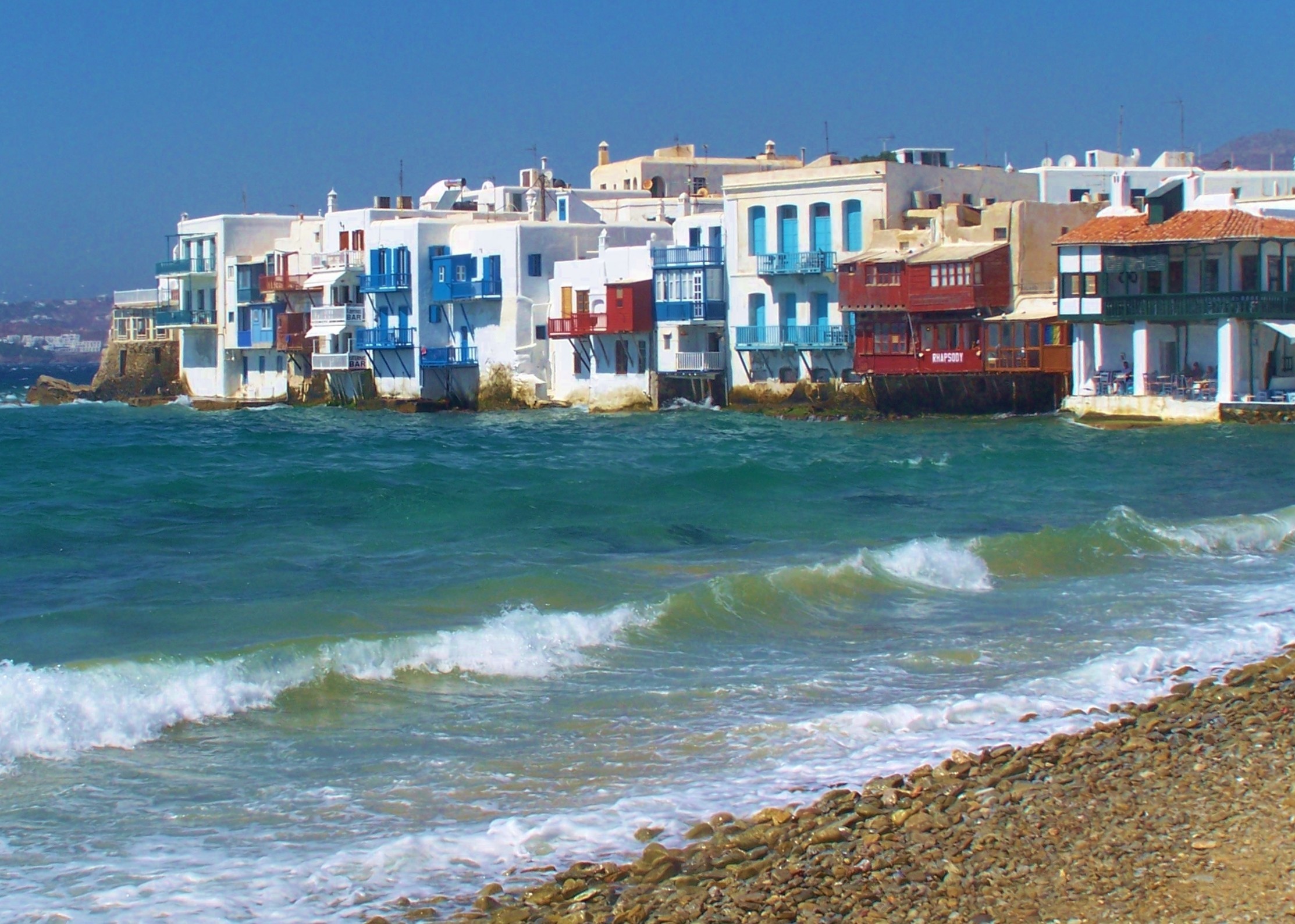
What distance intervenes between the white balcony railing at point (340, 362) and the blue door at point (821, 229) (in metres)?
19.4

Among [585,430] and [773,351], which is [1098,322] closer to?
[773,351]

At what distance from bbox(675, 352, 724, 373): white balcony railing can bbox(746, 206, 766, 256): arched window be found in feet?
12.0

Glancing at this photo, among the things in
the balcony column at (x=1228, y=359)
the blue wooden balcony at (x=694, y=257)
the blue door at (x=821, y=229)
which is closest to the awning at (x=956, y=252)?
the blue door at (x=821, y=229)

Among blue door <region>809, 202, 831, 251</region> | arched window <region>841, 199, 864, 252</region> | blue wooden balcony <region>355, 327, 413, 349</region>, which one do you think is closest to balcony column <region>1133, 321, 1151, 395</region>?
arched window <region>841, 199, 864, 252</region>

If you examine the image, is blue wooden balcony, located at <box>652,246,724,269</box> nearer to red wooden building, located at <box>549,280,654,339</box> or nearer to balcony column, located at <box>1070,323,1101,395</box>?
red wooden building, located at <box>549,280,654,339</box>

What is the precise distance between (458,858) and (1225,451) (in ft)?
95.4

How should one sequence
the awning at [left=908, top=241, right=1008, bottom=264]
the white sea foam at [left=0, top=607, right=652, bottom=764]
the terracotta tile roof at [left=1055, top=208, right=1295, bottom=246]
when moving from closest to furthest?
the white sea foam at [left=0, top=607, right=652, bottom=764] < the terracotta tile roof at [left=1055, top=208, right=1295, bottom=246] < the awning at [left=908, top=241, right=1008, bottom=264]

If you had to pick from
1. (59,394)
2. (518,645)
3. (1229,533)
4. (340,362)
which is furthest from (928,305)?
(59,394)

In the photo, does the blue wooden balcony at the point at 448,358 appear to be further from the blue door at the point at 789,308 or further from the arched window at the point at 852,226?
the arched window at the point at 852,226

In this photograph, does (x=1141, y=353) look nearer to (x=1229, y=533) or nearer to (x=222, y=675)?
(x=1229, y=533)

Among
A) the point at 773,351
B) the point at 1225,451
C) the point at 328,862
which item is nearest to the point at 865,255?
the point at 773,351

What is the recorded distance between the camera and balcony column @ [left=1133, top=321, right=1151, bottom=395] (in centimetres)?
4294

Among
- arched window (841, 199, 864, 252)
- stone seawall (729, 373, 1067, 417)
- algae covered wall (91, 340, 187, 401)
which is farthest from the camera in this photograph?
algae covered wall (91, 340, 187, 401)

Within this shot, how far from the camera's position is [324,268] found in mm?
64062
